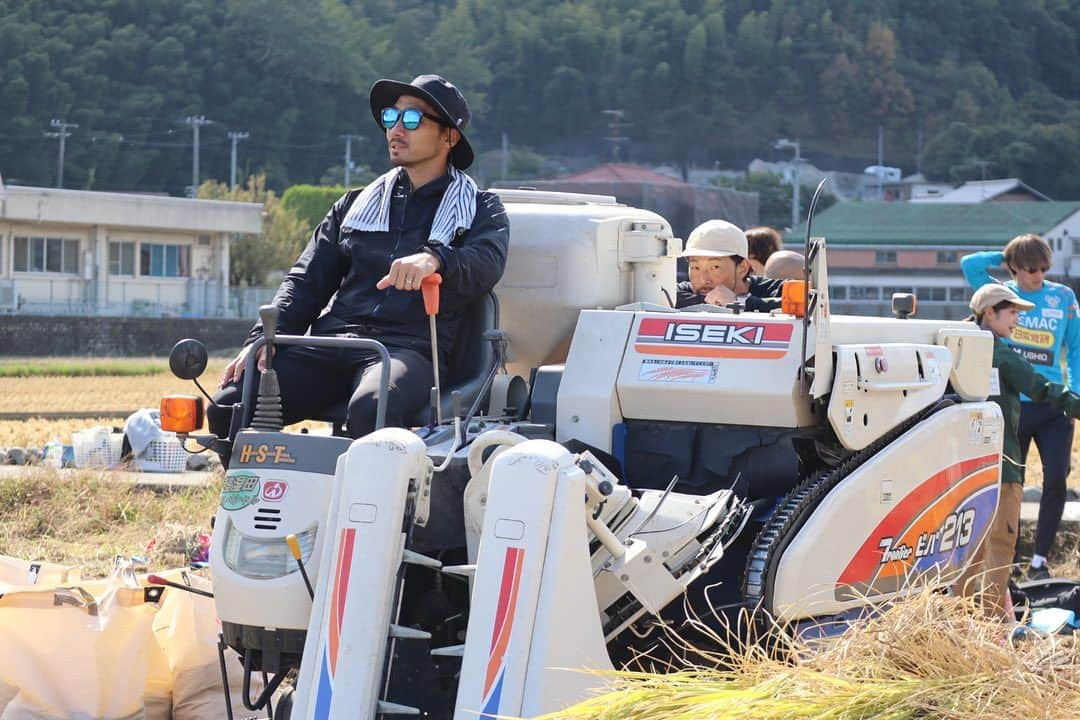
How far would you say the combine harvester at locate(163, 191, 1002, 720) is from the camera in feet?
14.4

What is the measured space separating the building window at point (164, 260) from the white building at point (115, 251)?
37 millimetres

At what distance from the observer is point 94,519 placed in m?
9.73

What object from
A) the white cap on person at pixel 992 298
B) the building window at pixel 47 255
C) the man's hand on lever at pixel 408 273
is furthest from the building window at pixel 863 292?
the man's hand on lever at pixel 408 273

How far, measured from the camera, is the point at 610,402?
18.2 ft

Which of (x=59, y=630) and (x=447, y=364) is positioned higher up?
(x=447, y=364)

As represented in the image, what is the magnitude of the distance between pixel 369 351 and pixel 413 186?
0.73 metres

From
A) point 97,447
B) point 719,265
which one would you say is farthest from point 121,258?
point 719,265

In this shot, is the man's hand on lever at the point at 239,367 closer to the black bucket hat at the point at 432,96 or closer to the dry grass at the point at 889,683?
the black bucket hat at the point at 432,96

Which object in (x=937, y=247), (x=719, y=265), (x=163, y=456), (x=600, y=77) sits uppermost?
(x=600, y=77)

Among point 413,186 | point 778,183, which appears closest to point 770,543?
point 413,186

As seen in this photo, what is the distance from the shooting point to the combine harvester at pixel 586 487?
4402 mm

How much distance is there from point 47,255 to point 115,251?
3.34 meters

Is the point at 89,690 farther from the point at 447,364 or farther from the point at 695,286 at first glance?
the point at 695,286

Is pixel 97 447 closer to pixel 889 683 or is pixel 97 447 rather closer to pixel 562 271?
pixel 562 271
